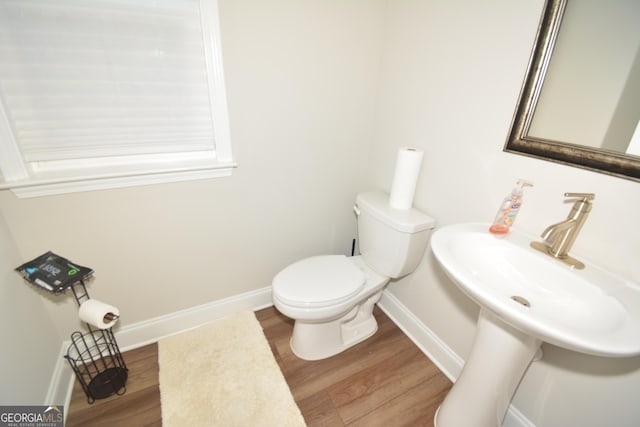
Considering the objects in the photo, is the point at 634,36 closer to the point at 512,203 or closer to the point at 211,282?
the point at 512,203

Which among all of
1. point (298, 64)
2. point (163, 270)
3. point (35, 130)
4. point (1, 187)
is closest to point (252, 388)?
point (163, 270)

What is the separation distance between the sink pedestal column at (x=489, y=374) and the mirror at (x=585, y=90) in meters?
0.57

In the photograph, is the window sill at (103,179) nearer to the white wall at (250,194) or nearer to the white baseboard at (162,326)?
the white wall at (250,194)

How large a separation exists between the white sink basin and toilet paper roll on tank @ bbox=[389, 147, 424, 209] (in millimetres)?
372

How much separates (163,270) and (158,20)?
115 centimetres

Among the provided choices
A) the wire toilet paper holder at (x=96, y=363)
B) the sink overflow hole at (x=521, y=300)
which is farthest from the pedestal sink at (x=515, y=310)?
the wire toilet paper holder at (x=96, y=363)

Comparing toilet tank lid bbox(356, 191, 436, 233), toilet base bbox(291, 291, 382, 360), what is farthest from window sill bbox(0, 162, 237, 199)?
toilet base bbox(291, 291, 382, 360)

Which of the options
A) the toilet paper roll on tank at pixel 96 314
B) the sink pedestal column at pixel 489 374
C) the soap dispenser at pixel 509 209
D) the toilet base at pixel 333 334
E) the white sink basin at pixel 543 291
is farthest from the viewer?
the toilet base at pixel 333 334

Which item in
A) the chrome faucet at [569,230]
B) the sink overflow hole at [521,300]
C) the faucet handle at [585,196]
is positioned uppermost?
the faucet handle at [585,196]

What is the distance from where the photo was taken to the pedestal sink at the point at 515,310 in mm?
625

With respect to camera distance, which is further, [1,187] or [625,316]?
[1,187]

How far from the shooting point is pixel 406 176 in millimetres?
1352

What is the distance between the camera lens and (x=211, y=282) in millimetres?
1610

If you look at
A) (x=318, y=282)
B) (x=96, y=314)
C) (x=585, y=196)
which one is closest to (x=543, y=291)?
(x=585, y=196)
